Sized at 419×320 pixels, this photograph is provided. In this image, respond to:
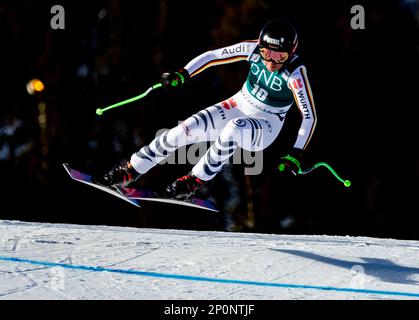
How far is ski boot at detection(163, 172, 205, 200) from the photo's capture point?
465 cm

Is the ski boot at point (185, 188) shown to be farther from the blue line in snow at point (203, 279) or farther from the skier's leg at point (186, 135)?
the blue line in snow at point (203, 279)

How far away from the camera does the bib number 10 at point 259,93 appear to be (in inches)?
177

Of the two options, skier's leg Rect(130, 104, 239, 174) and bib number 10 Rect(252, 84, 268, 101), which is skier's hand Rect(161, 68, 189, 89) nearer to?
skier's leg Rect(130, 104, 239, 174)

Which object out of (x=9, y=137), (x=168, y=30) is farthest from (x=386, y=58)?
(x=9, y=137)

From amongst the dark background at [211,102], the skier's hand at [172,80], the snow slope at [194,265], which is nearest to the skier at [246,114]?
the skier's hand at [172,80]

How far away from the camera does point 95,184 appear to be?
4758mm

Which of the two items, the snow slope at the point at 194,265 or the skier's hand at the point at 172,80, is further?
the snow slope at the point at 194,265

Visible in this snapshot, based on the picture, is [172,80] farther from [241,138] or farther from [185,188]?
[185,188]

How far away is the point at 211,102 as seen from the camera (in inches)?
321

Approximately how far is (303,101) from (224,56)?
2.24ft

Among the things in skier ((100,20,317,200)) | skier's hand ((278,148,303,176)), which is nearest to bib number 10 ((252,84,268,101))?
skier ((100,20,317,200))

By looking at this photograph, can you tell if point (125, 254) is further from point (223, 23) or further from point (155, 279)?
point (223, 23)

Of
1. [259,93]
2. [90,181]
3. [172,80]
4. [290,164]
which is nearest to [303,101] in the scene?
[259,93]

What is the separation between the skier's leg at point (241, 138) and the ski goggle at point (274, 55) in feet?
1.39
